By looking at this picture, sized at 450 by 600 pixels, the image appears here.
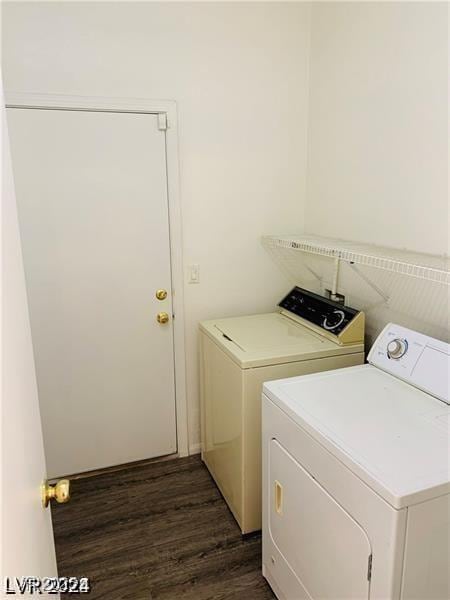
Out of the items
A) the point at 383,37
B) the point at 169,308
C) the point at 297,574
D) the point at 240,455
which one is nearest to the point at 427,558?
the point at 297,574

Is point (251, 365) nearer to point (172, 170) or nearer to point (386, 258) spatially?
point (386, 258)

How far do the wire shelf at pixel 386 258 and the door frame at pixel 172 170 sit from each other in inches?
23.6

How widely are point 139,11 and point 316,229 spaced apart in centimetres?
146

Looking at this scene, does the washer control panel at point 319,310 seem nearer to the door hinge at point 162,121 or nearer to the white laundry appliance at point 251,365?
the white laundry appliance at point 251,365

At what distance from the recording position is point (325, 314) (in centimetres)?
222

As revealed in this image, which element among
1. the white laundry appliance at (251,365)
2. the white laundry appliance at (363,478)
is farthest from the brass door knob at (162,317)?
the white laundry appliance at (363,478)

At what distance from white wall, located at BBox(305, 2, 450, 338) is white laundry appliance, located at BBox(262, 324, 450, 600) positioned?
0.34 meters

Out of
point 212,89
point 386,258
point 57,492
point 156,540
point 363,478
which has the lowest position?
point 156,540

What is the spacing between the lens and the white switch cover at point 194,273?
2.49 metres

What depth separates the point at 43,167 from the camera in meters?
2.10

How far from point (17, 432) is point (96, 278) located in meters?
→ 1.63

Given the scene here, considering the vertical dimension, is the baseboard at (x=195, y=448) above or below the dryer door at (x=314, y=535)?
below

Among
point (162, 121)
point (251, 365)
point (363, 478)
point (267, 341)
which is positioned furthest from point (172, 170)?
point (363, 478)

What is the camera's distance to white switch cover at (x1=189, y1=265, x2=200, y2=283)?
2486 mm
